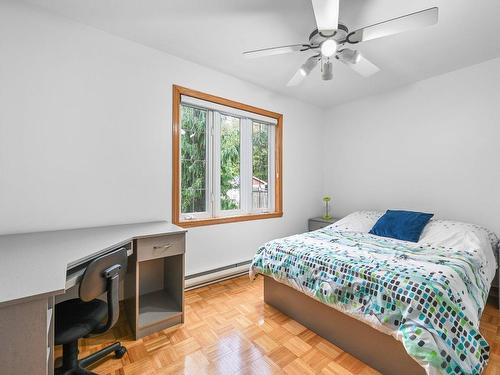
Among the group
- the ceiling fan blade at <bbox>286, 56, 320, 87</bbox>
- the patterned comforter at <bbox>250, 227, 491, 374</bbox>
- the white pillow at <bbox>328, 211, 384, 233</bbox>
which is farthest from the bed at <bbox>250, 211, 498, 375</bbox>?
the ceiling fan blade at <bbox>286, 56, 320, 87</bbox>

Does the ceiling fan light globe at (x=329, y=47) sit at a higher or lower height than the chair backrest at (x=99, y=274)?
higher

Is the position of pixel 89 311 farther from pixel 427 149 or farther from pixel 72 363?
pixel 427 149

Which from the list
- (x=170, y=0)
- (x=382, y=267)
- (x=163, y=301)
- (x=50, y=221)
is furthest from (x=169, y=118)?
(x=382, y=267)

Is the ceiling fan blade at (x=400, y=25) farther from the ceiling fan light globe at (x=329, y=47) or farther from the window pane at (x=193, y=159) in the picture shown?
the window pane at (x=193, y=159)

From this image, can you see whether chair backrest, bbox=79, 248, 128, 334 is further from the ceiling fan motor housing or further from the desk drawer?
the ceiling fan motor housing

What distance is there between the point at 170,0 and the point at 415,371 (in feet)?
9.24

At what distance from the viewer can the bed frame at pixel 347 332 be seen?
4.57ft

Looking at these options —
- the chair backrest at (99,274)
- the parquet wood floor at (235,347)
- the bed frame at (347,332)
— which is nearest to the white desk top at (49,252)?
the chair backrest at (99,274)

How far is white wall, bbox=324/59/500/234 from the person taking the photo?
251 centimetres

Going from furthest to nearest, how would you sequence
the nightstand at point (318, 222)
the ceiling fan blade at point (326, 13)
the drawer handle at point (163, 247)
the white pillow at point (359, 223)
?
the nightstand at point (318, 222)
the white pillow at point (359, 223)
the drawer handle at point (163, 247)
the ceiling fan blade at point (326, 13)

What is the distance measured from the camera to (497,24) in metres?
1.90

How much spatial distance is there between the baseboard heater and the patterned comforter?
0.65 m

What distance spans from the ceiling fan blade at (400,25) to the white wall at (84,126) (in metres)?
1.59

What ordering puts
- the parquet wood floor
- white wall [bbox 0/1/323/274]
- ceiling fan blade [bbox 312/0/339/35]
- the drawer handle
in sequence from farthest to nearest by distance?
the drawer handle < white wall [bbox 0/1/323/274] < the parquet wood floor < ceiling fan blade [bbox 312/0/339/35]
